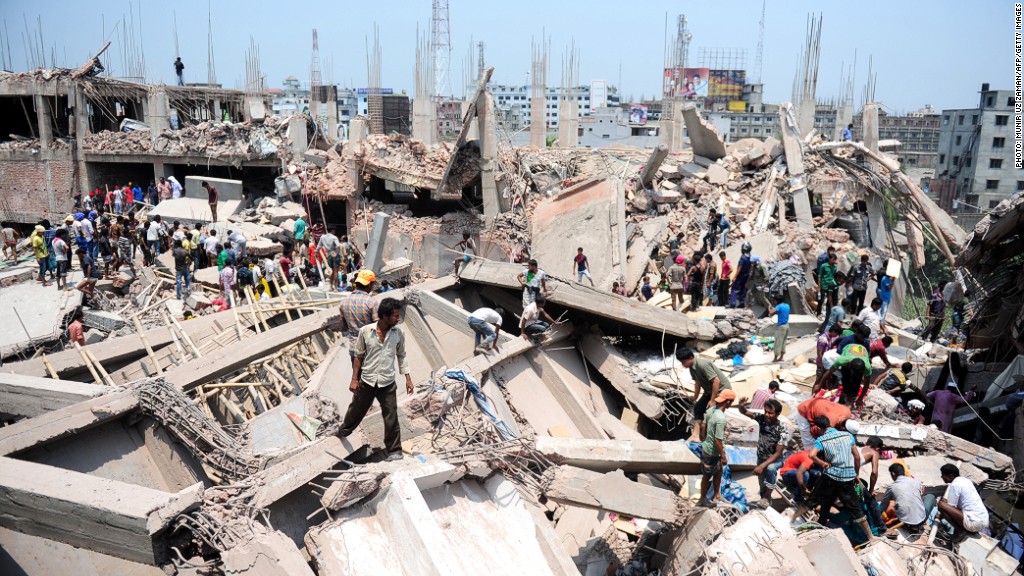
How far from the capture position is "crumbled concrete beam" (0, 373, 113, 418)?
5.43 meters

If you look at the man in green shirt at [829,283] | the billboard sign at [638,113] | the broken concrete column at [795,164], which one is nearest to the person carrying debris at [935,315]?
the man in green shirt at [829,283]

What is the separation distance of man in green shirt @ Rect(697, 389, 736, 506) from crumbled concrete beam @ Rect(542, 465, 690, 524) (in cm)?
28

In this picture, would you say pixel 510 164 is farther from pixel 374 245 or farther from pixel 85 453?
pixel 85 453

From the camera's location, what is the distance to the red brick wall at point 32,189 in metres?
21.6

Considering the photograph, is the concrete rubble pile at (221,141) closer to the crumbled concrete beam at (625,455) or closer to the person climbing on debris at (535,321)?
the person climbing on debris at (535,321)

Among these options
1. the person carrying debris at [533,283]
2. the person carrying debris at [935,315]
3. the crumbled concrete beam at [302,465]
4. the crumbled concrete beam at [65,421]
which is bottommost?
the person carrying debris at [935,315]

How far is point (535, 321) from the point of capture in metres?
8.01

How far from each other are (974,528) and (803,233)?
868 centimetres

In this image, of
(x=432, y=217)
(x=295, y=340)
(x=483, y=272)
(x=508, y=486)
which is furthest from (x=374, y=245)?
(x=508, y=486)

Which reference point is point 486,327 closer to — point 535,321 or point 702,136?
point 535,321

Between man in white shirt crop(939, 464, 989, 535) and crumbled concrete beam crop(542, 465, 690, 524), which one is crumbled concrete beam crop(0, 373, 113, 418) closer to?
crumbled concrete beam crop(542, 465, 690, 524)

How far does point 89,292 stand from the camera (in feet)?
36.9

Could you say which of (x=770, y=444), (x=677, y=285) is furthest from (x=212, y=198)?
(x=770, y=444)

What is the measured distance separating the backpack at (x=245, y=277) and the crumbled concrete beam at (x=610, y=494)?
7600 millimetres
